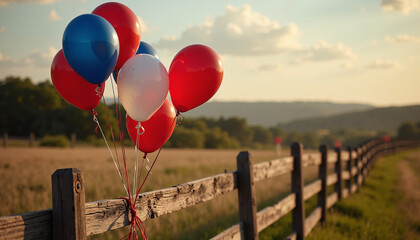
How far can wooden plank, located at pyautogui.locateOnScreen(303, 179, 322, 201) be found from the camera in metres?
5.30

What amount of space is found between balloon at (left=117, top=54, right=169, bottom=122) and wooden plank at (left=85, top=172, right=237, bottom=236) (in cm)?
67

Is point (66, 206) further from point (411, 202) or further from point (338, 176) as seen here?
point (411, 202)

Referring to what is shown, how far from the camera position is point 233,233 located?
3.22 meters

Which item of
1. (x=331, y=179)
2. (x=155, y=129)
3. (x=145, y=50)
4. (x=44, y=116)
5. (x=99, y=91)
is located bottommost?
(x=331, y=179)

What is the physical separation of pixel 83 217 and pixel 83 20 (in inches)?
53.9

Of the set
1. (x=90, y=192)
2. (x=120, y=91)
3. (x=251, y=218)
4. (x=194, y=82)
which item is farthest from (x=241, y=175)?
(x=90, y=192)

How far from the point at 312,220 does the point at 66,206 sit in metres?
4.62

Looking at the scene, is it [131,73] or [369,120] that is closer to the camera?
[131,73]

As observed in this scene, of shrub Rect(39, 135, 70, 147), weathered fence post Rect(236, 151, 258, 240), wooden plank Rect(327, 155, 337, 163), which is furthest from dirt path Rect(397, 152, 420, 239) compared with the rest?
shrub Rect(39, 135, 70, 147)

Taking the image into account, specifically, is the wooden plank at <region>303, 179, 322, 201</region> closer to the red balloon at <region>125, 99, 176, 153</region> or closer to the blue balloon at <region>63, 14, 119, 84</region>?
the red balloon at <region>125, 99, 176, 153</region>

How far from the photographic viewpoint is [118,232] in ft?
16.5

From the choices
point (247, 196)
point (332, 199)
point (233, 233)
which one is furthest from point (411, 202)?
point (233, 233)

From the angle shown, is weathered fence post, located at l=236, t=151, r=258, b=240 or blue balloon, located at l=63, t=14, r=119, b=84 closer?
blue balloon, located at l=63, t=14, r=119, b=84

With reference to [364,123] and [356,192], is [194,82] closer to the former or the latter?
[356,192]
